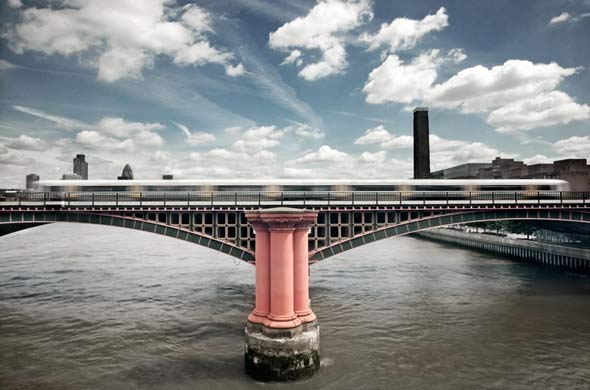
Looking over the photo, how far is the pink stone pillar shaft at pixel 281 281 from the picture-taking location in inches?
790

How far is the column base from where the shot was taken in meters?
19.9

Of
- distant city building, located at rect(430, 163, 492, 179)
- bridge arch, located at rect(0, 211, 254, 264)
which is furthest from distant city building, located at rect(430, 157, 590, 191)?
bridge arch, located at rect(0, 211, 254, 264)

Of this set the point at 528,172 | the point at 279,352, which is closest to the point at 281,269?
the point at 279,352

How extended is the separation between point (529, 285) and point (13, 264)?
70154 mm

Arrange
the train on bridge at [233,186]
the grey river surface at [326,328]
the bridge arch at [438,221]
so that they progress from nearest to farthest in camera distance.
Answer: the grey river surface at [326,328]
the bridge arch at [438,221]
the train on bridge at [233,186]

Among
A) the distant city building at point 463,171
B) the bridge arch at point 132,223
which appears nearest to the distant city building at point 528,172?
the distant city building at point 463,171

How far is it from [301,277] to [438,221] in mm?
22784

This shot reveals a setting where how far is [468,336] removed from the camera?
93.1 feet

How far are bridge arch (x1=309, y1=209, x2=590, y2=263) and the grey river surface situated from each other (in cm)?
493

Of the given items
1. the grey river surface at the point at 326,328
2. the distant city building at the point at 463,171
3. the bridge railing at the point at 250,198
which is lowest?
the grey river surface at the point at 326,328

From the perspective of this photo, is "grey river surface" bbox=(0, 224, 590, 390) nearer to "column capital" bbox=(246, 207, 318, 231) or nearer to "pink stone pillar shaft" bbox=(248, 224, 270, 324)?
"pink stone pillar shaft" bbox=(248, 224, 270, 324)

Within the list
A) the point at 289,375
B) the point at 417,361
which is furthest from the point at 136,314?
the point at 417,361

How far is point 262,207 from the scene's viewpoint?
39.8 meters

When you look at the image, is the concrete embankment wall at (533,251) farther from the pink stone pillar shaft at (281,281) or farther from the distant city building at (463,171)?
the distant city building at (463,171)
